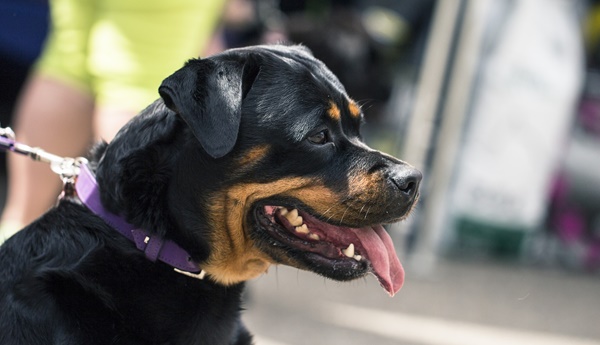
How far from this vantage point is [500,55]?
6672mm

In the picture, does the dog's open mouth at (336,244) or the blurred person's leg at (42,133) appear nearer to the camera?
the dog's open mouth at (336,244)

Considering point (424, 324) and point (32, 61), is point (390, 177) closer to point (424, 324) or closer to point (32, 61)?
point (424, 324)

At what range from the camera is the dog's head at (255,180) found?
108 inches

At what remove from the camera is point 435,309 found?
6.00 metres

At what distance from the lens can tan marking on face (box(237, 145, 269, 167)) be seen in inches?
109

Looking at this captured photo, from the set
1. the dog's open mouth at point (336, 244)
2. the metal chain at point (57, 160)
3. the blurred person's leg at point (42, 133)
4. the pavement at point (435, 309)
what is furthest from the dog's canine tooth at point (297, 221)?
the pavement at point (435, 309)

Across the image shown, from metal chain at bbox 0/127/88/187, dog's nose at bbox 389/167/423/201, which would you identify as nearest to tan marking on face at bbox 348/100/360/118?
dog's nose at bbox 389/167/423/201

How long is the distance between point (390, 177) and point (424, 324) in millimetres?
3033

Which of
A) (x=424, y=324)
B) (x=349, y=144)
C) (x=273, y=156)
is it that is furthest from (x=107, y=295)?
(x=424, y=324)

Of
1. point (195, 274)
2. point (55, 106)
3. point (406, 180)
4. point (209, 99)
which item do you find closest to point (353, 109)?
point (406, 180)

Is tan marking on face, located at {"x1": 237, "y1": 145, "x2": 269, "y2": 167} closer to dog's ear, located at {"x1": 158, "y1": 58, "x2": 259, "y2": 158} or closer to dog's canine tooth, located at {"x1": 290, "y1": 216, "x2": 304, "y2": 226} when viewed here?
dog's ear, located at {"x1": 158, "y1": 58, "x2": 259, "y2": 158}

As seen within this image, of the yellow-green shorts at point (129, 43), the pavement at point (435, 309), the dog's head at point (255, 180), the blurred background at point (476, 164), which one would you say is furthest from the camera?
the blurred background at point (476, 164)

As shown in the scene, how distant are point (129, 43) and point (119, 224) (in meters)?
1.43

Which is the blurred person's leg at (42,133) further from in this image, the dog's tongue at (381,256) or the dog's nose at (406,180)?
the dog's nose at (406,180)
